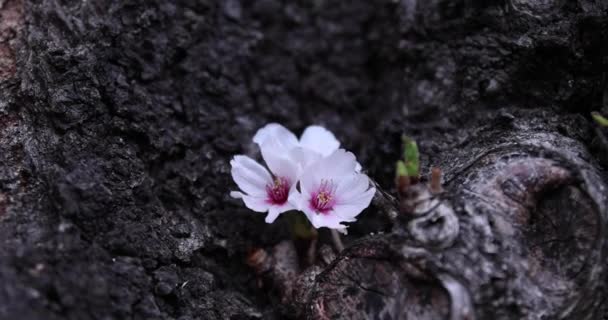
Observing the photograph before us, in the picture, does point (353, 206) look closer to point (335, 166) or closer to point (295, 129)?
point (335, 166)

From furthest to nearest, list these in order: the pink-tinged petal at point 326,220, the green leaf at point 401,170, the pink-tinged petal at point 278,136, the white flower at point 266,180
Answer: the pink-tinged petal at point 278,136 → the white flower at point 266,180 → the pink-tinged petal at point 326,220 → the green leaf at point 401,170

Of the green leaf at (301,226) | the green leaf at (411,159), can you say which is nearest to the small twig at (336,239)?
the green leaf at (301,226)

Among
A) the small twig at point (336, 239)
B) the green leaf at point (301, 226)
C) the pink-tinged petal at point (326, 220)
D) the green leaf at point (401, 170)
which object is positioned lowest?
the small twig at point (336, 239)

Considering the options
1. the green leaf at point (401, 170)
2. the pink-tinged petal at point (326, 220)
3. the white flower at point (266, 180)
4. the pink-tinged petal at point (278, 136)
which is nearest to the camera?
the green leaf at point (401, 170)

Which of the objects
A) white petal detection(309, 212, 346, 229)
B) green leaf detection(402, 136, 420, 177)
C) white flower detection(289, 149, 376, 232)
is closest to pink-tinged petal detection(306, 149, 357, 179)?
white flower detection(289, 149, 376, 232)

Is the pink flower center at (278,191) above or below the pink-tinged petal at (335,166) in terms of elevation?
below

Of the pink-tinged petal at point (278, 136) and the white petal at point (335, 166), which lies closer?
the white petal at point (335, 166)

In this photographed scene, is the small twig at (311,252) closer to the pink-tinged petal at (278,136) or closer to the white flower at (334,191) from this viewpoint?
the white flower at (334,191)
